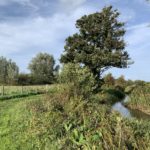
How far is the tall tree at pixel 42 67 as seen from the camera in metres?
98.6

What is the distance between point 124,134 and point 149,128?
368 centimetres

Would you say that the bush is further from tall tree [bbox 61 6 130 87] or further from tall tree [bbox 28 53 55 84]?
tall tree [bbox 28 53 55 84]

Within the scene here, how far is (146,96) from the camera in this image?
136ft

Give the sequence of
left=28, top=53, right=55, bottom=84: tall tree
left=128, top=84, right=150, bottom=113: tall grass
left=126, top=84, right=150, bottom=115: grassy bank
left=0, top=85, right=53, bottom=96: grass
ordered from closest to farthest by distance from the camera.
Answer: left=126, top=84, right=150, bottom=115: grassy bank → left=128, top=84, right=150, bottom=113: tall grass → left=0, top=85, right=53, bottom=96: grass → left=28, top=53, right=55, bottom=84: tall tree

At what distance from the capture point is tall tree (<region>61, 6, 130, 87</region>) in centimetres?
5831

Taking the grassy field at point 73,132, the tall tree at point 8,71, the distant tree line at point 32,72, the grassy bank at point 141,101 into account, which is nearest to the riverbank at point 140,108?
the grassy bank at point 141,101

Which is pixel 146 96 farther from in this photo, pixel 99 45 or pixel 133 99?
pixel 99 45

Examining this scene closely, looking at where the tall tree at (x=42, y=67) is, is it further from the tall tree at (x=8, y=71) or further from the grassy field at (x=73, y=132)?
the grassy field at (x=73, y=132)

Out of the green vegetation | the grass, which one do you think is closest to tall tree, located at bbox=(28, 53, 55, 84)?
the grass

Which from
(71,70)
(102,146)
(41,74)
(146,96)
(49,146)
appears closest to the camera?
(102,146)

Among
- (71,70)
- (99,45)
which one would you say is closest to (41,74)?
(99,45)

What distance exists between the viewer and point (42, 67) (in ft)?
343

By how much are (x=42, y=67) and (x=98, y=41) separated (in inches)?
1820

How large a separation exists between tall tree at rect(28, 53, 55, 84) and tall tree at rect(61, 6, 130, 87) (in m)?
38.6
